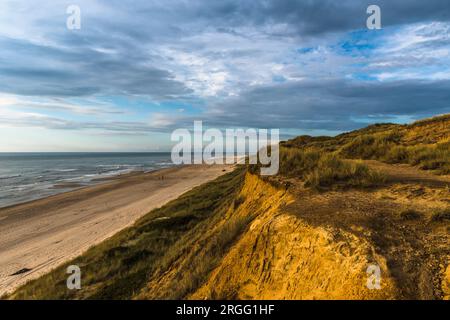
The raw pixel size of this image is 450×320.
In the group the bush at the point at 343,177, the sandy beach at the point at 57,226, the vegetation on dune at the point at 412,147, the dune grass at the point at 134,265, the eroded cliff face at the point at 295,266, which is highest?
the vegetation on dune at the point at 412,147

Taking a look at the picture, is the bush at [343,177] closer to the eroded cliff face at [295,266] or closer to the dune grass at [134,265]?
the eroded cliff face at [295,266]

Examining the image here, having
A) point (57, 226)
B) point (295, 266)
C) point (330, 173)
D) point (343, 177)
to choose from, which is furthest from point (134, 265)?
point (57, 226)

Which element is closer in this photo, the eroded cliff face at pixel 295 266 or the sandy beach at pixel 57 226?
the eroded cliff face at pixel 295 266

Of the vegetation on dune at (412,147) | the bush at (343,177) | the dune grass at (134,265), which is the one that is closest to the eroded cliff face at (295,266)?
the dune grass at (134,265)

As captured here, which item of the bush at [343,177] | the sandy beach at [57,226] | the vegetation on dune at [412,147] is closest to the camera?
the bush at [343,177]

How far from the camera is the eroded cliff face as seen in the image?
399 cm

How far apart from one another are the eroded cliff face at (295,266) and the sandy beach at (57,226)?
38.6 ft

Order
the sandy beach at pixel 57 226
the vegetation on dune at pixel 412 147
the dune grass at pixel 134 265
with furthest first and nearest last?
1. the sandy beach at pixel 57 226
2. the vegetation on dune at pixel 412 147
3. the dune grass at pixel 134 265

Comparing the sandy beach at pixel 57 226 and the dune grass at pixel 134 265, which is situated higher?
the dune grass at pixel 134 265

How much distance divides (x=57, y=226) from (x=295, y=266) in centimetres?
2421

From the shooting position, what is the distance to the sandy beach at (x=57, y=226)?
48.9ft

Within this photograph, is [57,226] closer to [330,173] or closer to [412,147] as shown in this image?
[330,173]

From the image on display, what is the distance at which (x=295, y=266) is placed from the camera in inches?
188
